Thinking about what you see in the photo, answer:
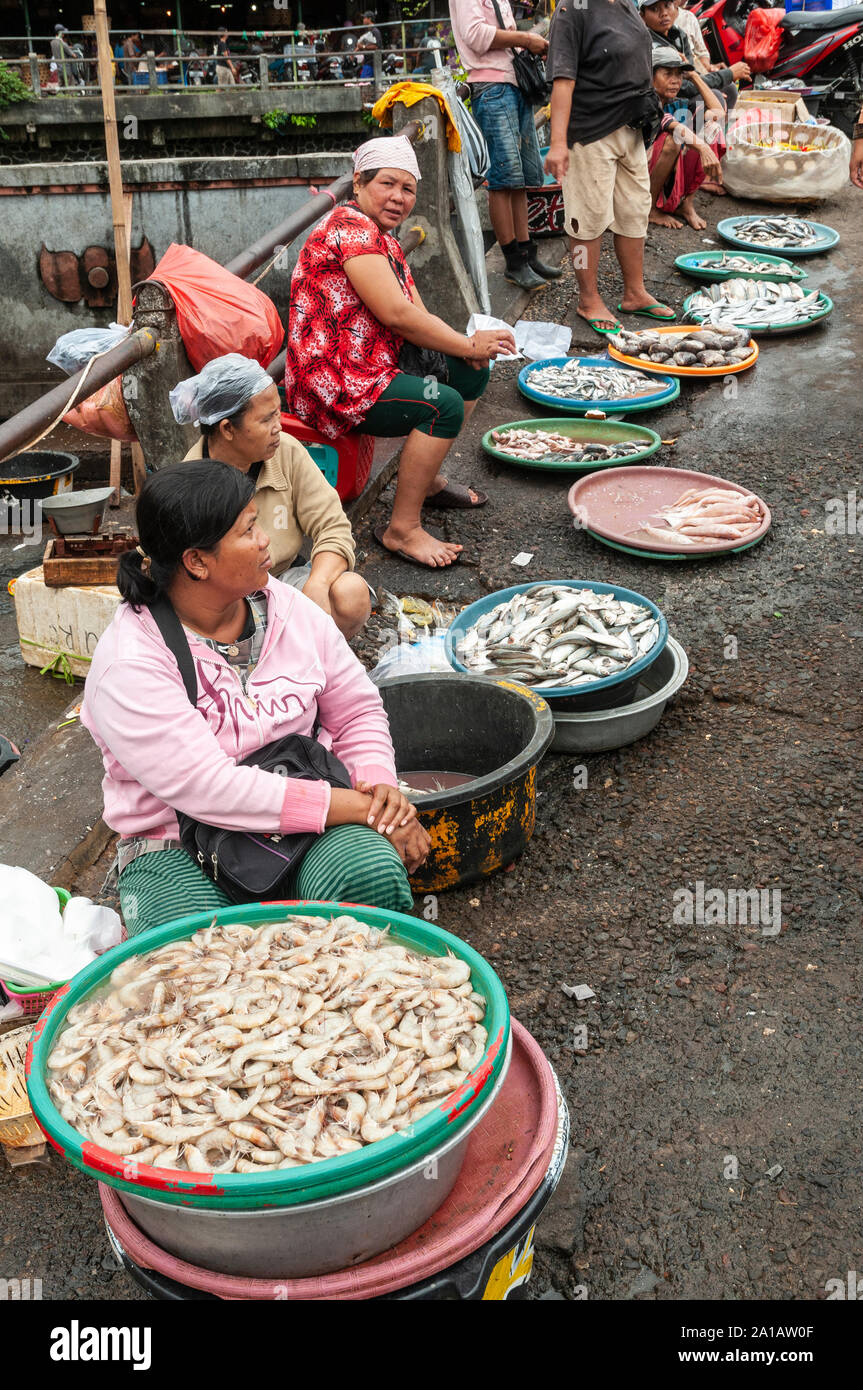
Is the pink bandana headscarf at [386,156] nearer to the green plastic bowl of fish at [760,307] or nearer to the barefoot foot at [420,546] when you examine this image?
the barefoot foot at [420,546]

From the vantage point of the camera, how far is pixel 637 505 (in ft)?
18.5

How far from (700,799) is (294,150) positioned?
17097mm

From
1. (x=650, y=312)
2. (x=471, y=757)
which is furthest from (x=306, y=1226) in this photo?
(x=650, y=312)

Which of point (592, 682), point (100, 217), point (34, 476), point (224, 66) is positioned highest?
point (224, 66)

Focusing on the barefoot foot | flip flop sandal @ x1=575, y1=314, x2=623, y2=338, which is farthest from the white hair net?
flip flop sandal @ x1=575, y1=314, x2=623, y2=338

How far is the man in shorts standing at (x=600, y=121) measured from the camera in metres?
7.07

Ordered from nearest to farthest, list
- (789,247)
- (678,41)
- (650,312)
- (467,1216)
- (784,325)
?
(467,1216) → (784,325) → (650,312) → (678,41) → (789,247)

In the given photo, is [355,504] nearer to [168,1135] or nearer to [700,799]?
[700,799]

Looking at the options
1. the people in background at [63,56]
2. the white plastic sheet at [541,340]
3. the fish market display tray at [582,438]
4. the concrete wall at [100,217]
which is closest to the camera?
the fish market display tray at [582,438]

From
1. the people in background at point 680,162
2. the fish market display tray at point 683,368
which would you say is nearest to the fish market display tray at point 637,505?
the fish market display tray at point 683,368

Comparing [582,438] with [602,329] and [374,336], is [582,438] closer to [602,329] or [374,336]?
[602,329]

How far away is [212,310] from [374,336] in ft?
2.47

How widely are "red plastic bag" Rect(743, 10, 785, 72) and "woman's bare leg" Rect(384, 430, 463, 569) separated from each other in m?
12.3

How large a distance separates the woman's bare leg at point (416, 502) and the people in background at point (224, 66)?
17.3 meters
